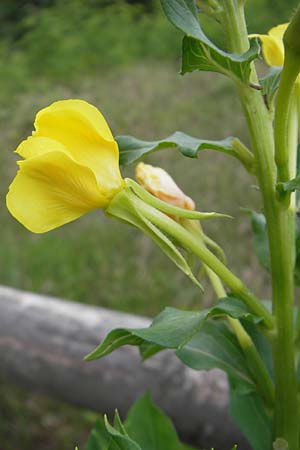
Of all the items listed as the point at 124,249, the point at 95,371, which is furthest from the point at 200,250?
the point at 124,249

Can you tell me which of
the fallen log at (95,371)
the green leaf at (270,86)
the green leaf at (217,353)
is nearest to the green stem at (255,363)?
the green leaf at (217,353)

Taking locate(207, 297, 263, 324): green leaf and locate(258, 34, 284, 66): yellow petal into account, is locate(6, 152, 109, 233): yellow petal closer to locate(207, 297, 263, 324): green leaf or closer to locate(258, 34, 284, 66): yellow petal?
locate(207, 297, 263, 324): green leaf

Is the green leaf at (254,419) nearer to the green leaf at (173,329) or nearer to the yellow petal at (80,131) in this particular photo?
the green leaf at (173,329)

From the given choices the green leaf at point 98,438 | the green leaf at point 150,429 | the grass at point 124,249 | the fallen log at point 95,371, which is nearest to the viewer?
the green leaf at point 98,438

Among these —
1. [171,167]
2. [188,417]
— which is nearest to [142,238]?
[171,167]

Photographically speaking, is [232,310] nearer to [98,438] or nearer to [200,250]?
[200,250]

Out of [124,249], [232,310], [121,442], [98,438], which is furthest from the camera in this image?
[124,249]
